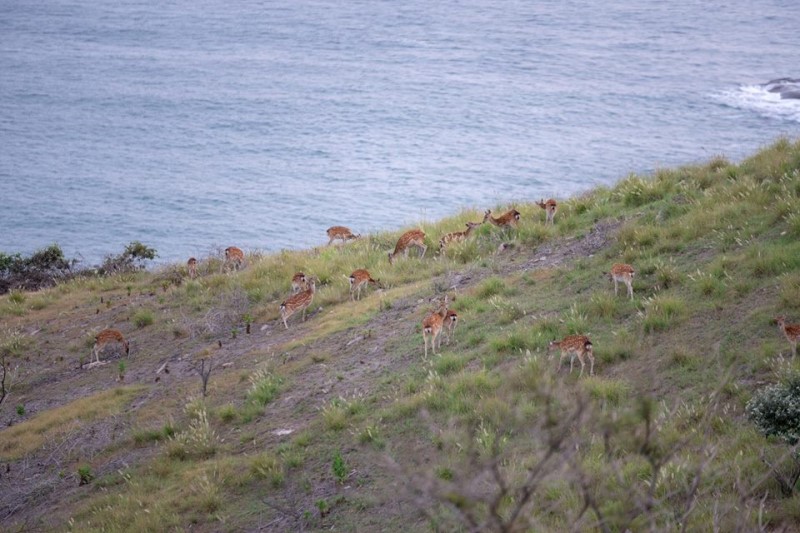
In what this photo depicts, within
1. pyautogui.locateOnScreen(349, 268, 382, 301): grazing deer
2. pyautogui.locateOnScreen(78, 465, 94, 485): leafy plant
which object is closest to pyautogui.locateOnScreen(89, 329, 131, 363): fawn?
pyautogui.locateOnScreen(349, 268, 382, 301): grazing deer

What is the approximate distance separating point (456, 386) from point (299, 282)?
7883 mm

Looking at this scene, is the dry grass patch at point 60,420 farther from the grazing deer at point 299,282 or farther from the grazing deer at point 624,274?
the grazing deer at point 624,274

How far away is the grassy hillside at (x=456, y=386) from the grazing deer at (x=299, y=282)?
49cm

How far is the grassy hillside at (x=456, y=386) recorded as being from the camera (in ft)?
29.5

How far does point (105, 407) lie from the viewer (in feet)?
50.5

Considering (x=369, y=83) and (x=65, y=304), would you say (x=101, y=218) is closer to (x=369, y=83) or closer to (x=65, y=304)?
(x=65, y=304)

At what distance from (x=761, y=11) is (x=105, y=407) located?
84.0 m

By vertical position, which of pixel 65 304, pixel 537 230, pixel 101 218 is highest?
pixel 537 230

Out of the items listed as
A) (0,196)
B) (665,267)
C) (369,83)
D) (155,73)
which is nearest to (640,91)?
(369,83)

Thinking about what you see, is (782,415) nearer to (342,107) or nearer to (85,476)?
(85,476)

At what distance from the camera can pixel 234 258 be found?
75.4ft

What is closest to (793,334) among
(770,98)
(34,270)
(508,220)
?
(508,220)

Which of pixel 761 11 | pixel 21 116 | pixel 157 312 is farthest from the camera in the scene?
pixel 761 11

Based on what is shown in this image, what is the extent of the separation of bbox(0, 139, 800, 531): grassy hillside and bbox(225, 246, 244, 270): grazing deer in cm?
242
